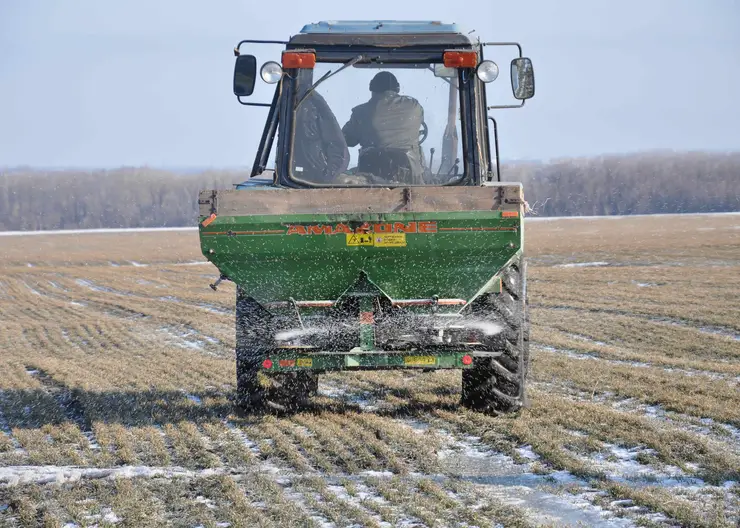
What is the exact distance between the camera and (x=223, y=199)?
708 cm

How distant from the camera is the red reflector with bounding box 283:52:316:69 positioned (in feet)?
25.4

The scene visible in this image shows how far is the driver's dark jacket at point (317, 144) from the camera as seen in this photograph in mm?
7770

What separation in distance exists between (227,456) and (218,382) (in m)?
3.65

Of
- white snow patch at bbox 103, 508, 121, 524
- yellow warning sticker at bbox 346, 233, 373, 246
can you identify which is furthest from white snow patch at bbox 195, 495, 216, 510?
yellow warning sticker at bbox 346, 233, 373, 246

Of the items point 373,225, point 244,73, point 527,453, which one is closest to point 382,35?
point 244,73

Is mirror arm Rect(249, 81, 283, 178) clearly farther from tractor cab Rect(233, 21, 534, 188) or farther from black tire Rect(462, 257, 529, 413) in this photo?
black tire Rect(462, 257, 529, 413)

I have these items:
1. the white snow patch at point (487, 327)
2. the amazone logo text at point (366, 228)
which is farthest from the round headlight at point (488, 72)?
the white snow patch at point (487, 327)

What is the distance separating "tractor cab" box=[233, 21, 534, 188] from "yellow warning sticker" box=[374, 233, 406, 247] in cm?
78

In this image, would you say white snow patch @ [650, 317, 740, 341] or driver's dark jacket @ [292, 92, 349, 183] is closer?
driver's dark jacket @ [292, 92, 349, 183]

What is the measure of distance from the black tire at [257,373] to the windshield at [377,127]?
1177 millimetres

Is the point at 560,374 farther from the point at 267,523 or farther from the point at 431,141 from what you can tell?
the point at 267,523

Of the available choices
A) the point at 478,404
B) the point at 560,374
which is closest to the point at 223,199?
the point at 478,404

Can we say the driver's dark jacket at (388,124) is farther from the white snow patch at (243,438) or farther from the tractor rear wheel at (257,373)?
the white snow patch at (243,438)

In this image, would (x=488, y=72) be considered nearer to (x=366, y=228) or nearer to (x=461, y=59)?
(x=461, y=59)
